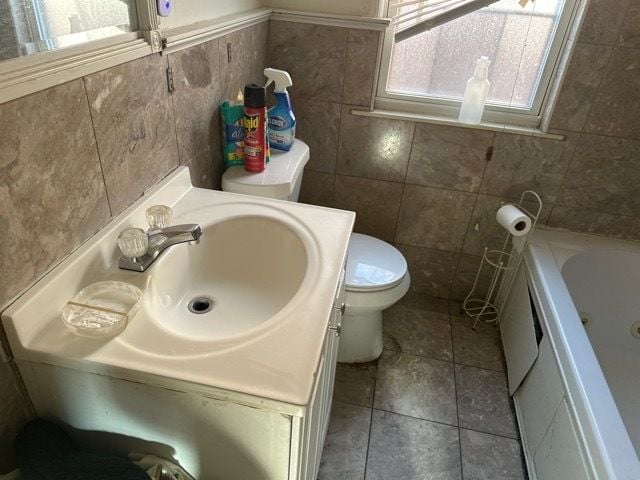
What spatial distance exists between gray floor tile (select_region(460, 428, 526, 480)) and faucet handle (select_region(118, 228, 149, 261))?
119 cm

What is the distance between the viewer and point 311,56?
1704 millimetres

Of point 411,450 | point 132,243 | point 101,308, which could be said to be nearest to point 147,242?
point 132,243

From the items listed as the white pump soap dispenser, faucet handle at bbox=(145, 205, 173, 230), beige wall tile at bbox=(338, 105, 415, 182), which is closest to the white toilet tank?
faucet handle at bbox=(145, 205, 173, 230)

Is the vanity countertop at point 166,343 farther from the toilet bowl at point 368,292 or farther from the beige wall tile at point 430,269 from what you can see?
the beige wall tile at point 430,269

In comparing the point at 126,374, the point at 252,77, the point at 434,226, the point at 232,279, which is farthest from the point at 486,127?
the point at 126,374

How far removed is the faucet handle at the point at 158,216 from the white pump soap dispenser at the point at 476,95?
1.23 meters

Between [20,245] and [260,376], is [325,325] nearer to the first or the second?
[260,376]

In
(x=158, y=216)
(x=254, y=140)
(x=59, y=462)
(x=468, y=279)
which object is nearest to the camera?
(x=59, y=462)

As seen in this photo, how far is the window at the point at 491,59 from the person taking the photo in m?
1.62

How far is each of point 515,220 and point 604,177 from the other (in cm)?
40

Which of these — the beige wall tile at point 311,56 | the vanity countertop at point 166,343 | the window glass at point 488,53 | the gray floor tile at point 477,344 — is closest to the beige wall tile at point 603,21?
the window glass at point 488,53

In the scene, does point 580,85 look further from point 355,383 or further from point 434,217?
point 355,383

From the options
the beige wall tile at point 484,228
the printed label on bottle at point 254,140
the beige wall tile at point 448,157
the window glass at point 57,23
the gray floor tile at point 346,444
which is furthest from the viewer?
the beige wall tile at point 484,228

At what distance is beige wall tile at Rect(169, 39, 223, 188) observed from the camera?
3.59 ft
